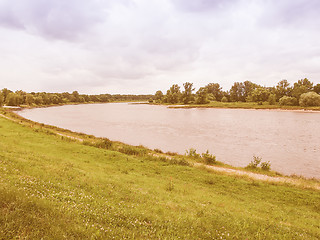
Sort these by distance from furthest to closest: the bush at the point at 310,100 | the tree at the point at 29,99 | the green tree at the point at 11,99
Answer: the tree at the point at 29,99 < the green tree at the point at 11,99 < the bush at the point at 310,100

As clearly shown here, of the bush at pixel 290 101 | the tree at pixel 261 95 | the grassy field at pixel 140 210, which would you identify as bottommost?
the grassy field at pixel 140 210

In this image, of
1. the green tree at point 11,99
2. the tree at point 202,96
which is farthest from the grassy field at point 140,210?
the green tree at point 11,99

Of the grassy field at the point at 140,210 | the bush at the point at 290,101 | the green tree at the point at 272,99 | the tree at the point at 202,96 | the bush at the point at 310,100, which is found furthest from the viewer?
the tree at the point at 202,96

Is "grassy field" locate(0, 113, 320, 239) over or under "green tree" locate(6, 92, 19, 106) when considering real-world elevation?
under

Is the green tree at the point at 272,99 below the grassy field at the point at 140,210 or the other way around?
the other way around

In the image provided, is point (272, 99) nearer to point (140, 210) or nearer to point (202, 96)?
point (202, 96)

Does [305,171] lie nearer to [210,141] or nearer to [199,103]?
[210,141]

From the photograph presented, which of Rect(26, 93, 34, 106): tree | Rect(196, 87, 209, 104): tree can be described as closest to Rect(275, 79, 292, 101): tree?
Rect(196, 87, 209, 104): tree

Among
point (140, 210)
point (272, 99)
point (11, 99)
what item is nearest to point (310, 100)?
point (272, 99)

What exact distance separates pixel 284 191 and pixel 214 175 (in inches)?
239

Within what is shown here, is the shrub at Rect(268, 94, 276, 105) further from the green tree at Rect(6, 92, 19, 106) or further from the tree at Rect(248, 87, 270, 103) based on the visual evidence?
the green tree at Rect(6, 92, 19, 106)

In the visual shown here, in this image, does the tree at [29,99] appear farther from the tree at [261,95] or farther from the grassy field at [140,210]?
the tree at [261,95]

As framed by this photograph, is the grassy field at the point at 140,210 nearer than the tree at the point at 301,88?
Yes

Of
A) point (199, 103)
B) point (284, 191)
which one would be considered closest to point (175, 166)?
point (284, 191)
